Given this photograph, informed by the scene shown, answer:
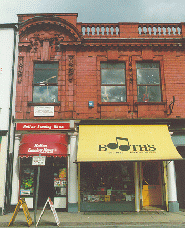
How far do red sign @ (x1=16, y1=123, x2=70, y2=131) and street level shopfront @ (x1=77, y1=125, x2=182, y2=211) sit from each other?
0.92 meters

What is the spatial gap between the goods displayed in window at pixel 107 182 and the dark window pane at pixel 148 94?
346cm

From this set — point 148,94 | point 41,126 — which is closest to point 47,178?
point 41,126

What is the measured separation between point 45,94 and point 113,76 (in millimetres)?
3703

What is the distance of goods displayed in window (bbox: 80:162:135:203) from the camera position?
1122 centimetres

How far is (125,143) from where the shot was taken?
35.0 ft

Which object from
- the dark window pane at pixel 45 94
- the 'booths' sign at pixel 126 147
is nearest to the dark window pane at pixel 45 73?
the dark window pane at pixel 45 94

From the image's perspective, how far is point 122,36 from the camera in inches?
503

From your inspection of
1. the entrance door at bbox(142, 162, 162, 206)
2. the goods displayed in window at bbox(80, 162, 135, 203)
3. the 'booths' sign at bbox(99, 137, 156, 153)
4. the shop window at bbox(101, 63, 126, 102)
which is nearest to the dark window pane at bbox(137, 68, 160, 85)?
the shop window at bbox(101, 63, 126, 102)

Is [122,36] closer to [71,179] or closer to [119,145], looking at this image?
[119,145]

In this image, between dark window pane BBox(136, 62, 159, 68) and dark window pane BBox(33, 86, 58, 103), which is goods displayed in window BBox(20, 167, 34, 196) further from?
dark window pane BBox(136, 62, 159, 68)

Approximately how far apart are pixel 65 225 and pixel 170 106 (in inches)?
292

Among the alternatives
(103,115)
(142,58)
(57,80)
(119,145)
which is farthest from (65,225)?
(142,58)

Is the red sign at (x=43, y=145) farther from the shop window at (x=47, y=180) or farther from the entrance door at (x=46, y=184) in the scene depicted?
the entrance door at (x=46, y=184)

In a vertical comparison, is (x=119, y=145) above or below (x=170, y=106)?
below
